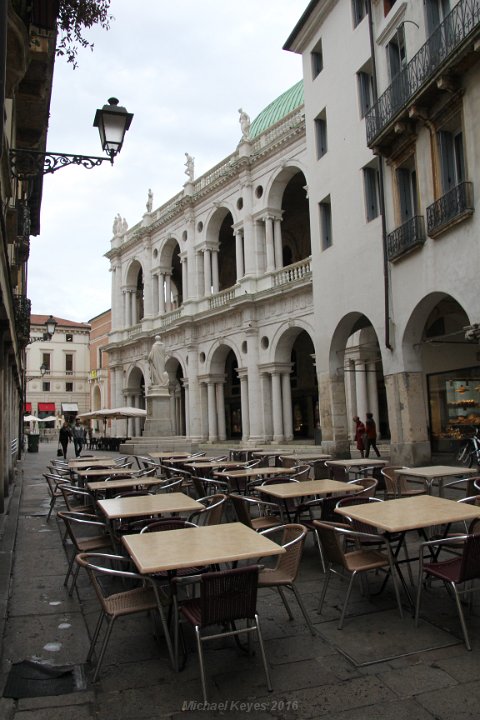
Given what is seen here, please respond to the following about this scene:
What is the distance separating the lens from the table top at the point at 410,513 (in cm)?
430

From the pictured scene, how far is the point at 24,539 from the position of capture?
26.1ft

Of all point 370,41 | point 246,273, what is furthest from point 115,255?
point 370,41

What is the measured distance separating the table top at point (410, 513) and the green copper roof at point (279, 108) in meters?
26.4

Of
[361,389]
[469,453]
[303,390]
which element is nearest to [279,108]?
[303,390]

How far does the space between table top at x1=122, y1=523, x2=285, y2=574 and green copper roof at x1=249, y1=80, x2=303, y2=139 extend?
27.1 m

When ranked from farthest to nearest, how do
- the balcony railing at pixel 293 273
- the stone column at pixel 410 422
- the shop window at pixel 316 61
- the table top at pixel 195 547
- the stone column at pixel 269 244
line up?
1. the stone column at pixel 269 244
2. the balcony railing at pixel 293 273
3. the shop window at pixel 316 61
4. the stone column at pixel 410 422
5. the table top at pixel 195 547

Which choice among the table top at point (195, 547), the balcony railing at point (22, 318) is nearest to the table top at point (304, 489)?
the table top at point (195, 547)

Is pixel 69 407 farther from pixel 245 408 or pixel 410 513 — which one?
pixel 410 513

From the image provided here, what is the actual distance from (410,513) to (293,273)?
1999cm

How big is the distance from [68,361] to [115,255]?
103 feet

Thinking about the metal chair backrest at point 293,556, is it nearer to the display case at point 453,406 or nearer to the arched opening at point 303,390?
the display case at point 453,406

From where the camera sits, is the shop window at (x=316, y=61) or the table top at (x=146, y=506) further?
the shop window at (x=316, y=61)

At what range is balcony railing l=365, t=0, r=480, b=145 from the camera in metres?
10.6

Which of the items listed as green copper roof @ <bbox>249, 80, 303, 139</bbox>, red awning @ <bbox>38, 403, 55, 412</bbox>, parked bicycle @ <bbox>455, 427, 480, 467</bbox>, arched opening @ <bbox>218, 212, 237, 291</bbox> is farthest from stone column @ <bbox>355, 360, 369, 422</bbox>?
red awning @ <bbox>38, 403, 55, 412</bbox>
